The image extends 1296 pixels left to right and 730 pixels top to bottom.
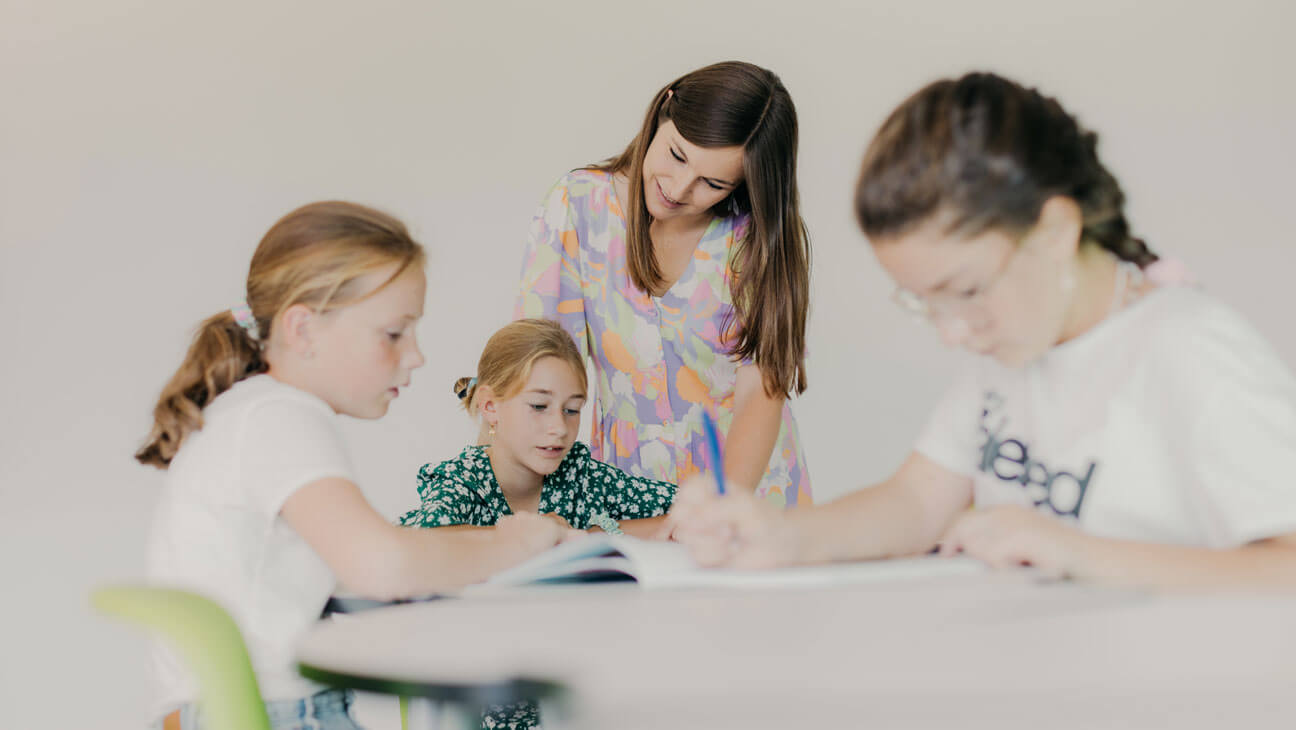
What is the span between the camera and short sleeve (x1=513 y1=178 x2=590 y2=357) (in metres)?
2.11

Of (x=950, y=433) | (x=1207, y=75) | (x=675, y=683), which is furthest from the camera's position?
(x=1207, y=75)

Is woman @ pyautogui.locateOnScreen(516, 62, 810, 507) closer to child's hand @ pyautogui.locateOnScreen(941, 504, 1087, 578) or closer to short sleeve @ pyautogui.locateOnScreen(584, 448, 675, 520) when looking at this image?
short sleeve @ pyautogui.locateOnScreen(584, 448, 675, 520)

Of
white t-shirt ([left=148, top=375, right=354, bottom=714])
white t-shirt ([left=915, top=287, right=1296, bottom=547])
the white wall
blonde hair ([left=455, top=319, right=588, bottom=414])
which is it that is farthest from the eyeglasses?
the white wall

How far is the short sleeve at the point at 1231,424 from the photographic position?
2.94 ft

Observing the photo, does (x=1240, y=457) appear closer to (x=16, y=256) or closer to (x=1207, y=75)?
(x=1207, y=75)

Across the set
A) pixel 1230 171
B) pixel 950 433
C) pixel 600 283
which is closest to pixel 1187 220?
pixel 1230 171

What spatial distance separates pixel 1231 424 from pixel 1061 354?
20 cm

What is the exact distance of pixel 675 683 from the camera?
610 millimetres

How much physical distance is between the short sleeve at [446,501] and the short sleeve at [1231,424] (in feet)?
4.06

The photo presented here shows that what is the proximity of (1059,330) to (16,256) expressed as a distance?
2.79m

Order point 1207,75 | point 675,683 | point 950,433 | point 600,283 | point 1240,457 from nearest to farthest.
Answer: point 675,683 < point 1240,457 < point 950,433 < point 600,283 < point 1207,75

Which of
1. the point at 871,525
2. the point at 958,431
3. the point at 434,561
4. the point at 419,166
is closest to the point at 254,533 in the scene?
the point at 434,561

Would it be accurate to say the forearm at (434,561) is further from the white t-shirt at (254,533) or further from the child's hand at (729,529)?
the child's hand at (729,529)

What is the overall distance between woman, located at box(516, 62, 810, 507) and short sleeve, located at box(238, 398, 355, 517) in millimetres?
886
